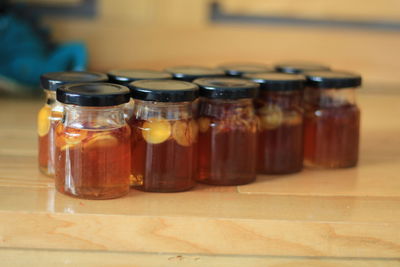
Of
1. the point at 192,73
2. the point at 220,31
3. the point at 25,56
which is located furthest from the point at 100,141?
the point at 220,31

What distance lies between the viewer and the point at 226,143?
88 cm

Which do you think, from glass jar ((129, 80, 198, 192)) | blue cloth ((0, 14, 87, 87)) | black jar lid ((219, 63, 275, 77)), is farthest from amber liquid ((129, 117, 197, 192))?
blue cloth ((0, 14, 87, 87))

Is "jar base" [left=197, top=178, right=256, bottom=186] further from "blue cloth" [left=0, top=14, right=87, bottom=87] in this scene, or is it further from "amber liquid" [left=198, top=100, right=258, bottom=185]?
"blue cloth" [left=0, top=14, right=87, bottom=87]

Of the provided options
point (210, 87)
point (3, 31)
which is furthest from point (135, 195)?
point (3, 31)

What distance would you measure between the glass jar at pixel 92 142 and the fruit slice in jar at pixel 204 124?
11cm

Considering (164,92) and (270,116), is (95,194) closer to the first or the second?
(164,92)

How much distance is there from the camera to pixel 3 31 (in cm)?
143

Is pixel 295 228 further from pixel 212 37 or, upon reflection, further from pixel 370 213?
pixel 212 37

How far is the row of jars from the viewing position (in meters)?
0.80

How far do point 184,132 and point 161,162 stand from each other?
0.05 meters

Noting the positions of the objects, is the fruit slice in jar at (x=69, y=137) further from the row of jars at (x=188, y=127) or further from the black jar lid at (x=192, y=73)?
the black jar lid at (x=192, y=73)

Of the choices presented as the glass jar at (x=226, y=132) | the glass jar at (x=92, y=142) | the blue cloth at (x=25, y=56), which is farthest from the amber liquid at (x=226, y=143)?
the blue cloth at (x=25, y=56)

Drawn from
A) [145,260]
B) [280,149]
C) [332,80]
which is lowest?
[145,260]

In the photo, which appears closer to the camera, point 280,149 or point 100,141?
point 100,141
